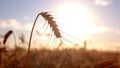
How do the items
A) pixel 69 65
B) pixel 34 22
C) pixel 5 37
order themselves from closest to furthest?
pixel 34 22 → pixel 5 37 → pixel 69 65

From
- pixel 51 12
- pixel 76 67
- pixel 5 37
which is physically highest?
pixel 51 12

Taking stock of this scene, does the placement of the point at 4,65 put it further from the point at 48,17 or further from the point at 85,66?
the point at 48,17

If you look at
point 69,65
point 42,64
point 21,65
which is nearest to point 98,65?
point 69,65

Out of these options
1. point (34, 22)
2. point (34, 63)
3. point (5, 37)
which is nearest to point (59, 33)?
point (34, 22)

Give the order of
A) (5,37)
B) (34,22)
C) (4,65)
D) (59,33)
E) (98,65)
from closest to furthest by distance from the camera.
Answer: (59,33) → (34,22) → (5,37) → (4,65) → (98,65)

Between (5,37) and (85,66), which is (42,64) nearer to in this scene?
(85,66)

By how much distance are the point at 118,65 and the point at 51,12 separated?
8.21 feet

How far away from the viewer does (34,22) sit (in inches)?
153

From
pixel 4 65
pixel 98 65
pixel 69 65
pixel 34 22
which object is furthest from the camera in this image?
pixel 98 65

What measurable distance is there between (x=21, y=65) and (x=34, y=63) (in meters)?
0.52

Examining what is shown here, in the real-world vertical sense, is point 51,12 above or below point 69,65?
above

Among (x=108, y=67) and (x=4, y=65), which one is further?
(x=108, y=67)

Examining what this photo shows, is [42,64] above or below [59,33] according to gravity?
below

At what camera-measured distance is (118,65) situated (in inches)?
218
